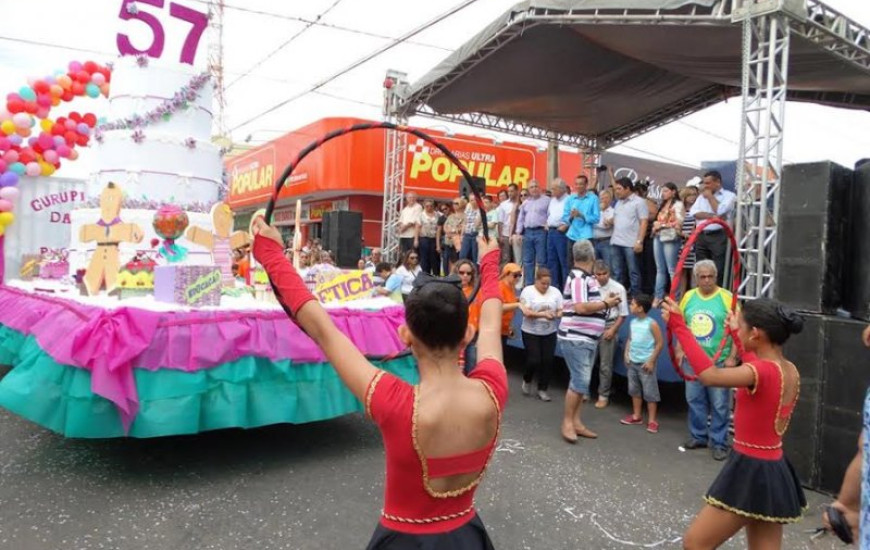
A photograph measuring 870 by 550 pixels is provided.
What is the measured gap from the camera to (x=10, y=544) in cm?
329

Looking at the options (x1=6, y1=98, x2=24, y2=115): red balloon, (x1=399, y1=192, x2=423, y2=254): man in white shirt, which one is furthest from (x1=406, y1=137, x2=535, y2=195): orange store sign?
(x1=6, y1=98, x2=24, y2=115): red balloon

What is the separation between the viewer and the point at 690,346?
8.46 feet

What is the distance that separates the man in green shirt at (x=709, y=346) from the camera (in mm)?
4914

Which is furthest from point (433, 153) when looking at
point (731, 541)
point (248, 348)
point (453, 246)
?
point (731, 541)

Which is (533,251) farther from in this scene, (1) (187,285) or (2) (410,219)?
(1) (187,285)

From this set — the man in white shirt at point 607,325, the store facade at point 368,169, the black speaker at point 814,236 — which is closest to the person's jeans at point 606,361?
the man in white shirt at point 607,325

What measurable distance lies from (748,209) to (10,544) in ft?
22.6

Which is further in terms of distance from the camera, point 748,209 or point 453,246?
point 453,246

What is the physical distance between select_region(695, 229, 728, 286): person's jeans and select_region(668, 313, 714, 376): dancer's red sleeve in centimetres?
465

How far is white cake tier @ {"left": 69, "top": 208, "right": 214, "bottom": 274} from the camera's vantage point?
5.71 metres

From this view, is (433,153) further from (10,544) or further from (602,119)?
(10,544)

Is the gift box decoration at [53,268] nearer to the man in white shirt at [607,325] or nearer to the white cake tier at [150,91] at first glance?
the white cake tier at [150,91]

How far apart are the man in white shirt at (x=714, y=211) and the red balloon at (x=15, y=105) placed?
913 centimetres

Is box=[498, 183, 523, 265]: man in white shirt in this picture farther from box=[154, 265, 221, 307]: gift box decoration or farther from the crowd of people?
box=[154, 265, 221, 307]: gift box decoration
